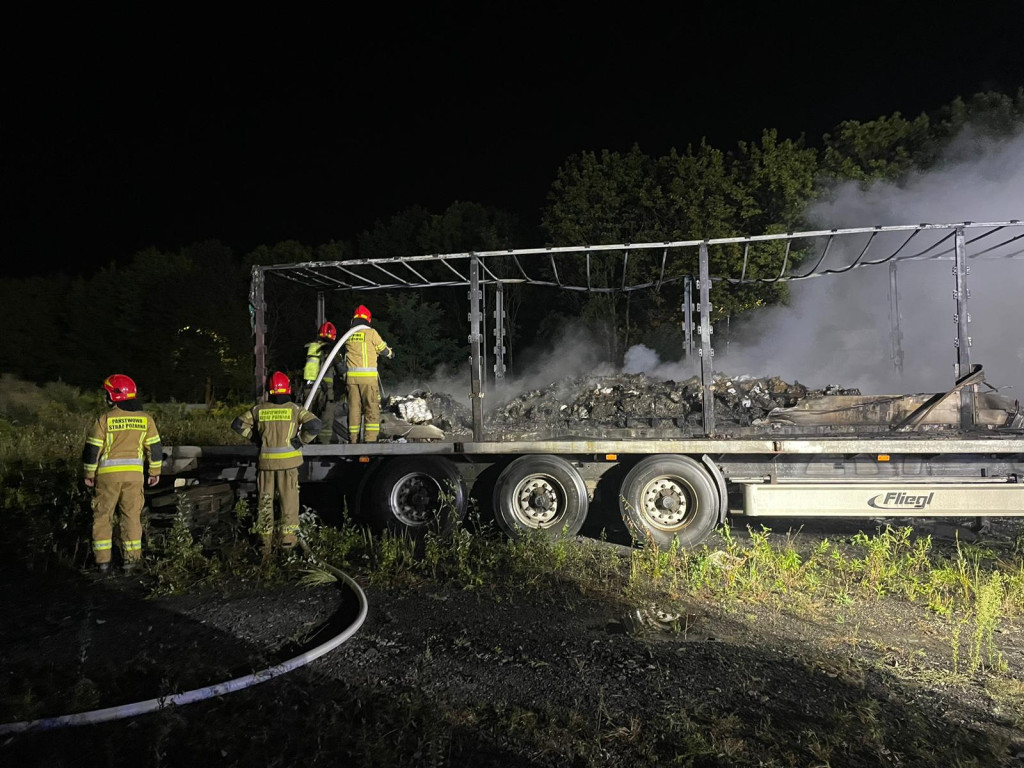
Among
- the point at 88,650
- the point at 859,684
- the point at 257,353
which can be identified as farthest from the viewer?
the point at 257,353

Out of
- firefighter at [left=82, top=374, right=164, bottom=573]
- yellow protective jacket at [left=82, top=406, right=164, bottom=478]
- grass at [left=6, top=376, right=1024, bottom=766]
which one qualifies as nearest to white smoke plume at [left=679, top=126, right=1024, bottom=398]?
grass at [left=6, top=376, right=1024, bottom=766]

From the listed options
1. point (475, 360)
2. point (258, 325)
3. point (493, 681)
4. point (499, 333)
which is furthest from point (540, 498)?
point (499, 333)

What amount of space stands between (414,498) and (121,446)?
280 cm

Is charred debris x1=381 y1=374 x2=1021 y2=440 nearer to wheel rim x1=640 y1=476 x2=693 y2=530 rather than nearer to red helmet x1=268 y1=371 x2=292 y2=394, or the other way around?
wheel rim x1=640 y1=476 x2=693 y2=530

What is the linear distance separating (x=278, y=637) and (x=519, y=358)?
1809 cm

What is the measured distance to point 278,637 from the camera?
4480 millimetres

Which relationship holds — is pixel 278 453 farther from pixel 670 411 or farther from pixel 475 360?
pixel 670 411

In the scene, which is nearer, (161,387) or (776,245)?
(776,245)

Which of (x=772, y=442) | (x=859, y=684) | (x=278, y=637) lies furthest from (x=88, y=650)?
(x=772, y=442)

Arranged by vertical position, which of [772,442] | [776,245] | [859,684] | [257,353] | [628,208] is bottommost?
[859,684]

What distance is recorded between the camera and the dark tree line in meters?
18.4

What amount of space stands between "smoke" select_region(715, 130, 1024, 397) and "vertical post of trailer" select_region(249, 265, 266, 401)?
32.8 ft

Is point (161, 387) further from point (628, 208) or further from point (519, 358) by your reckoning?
point (628, 208)

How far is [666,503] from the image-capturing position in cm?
676
